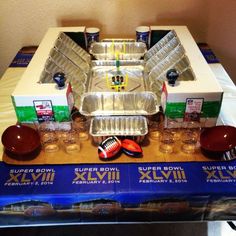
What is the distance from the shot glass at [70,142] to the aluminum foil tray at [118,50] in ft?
1.84

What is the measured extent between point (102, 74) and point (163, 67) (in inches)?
11.6

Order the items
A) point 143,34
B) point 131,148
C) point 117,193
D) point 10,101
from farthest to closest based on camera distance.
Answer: point 143,34 → point 10,101 → point 131,148 → point 117,193

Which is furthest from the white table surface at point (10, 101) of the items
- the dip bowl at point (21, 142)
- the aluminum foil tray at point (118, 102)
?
the aluminum foil tray at point (118, 102)

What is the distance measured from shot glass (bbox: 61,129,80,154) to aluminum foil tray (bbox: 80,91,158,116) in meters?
0.11

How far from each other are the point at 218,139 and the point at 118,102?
40cm

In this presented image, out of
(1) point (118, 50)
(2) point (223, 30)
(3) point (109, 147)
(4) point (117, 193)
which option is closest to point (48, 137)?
(3) point (109, 147)

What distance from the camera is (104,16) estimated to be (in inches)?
62.2

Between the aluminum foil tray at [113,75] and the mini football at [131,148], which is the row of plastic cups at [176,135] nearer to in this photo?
the mini football at [131,148]

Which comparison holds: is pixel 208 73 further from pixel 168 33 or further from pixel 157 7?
pixel 157 7

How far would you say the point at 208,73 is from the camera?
1.07m

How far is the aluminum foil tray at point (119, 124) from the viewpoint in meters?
0.98

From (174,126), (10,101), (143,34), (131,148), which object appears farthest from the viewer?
(143,34)

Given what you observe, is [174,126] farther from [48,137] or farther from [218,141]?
[48,137]

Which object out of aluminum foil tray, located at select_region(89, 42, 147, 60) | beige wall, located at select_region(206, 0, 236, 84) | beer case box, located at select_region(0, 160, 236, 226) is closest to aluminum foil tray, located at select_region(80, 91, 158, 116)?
beer case box, located at select_region(0, 160, 236, 226)
